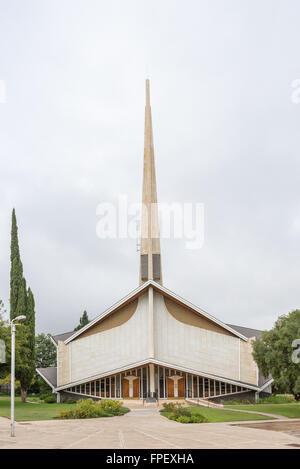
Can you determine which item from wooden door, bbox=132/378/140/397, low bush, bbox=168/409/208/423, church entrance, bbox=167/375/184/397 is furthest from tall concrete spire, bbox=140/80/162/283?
low bush, bbox=168/409/208/423

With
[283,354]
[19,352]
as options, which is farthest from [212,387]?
[19,352]

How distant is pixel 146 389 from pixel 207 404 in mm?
6306

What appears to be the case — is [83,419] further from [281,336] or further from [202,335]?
[202,335]

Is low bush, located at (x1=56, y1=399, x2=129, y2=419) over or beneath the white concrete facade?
beneath

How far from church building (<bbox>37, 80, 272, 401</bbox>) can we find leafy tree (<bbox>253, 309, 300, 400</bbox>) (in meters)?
10.5

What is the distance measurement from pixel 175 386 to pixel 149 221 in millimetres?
16754

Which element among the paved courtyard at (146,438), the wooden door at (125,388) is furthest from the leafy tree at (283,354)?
the wooden door at (125,388)

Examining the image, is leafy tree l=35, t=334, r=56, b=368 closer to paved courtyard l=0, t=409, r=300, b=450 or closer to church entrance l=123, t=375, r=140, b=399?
church entrance l=123, t=375, r=140, b=399

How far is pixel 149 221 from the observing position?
51.8m

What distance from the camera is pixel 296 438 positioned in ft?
63.1

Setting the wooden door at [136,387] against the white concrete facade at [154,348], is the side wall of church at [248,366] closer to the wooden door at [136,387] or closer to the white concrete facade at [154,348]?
the white concrete facade at [154,348]

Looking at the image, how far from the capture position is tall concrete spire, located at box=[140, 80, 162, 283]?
4975 centimetres
